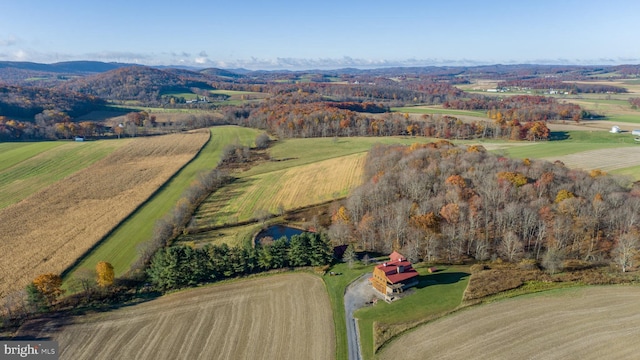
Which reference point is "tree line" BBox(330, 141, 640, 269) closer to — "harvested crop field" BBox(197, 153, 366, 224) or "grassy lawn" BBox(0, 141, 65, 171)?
"harvested crop field" BBox(197, 153, 366, 224)

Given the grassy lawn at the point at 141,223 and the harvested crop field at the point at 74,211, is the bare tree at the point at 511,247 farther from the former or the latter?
the harvested crop field at the point at 74,211

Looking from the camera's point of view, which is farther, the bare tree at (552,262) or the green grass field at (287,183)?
the green grass field at (287,183)

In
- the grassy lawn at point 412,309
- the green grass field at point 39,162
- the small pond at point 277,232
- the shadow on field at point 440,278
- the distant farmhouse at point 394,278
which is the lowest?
the grassy lawn at point 412,309

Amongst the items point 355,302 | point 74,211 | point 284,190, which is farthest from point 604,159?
point 74,211

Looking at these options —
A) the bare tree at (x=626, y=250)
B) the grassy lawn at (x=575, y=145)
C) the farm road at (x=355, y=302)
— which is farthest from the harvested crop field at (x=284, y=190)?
the grassy lawn at (x=575, y=145)

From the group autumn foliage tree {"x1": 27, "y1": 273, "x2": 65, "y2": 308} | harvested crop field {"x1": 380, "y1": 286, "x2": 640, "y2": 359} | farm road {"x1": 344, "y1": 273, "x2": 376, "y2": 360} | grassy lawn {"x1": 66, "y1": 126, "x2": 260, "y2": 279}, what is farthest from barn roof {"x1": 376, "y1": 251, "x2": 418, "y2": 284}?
autumn foliage tree {"x1": 27, "y1": 273, "x2": 65, "y2": 308}

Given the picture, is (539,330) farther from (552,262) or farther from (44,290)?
(44,290)

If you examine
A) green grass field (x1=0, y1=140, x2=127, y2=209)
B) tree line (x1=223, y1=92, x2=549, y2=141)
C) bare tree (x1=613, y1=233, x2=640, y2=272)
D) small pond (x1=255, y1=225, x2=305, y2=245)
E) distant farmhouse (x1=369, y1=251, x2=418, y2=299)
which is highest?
tree line (x1=223, y1=92, x2=549, y2=141)
